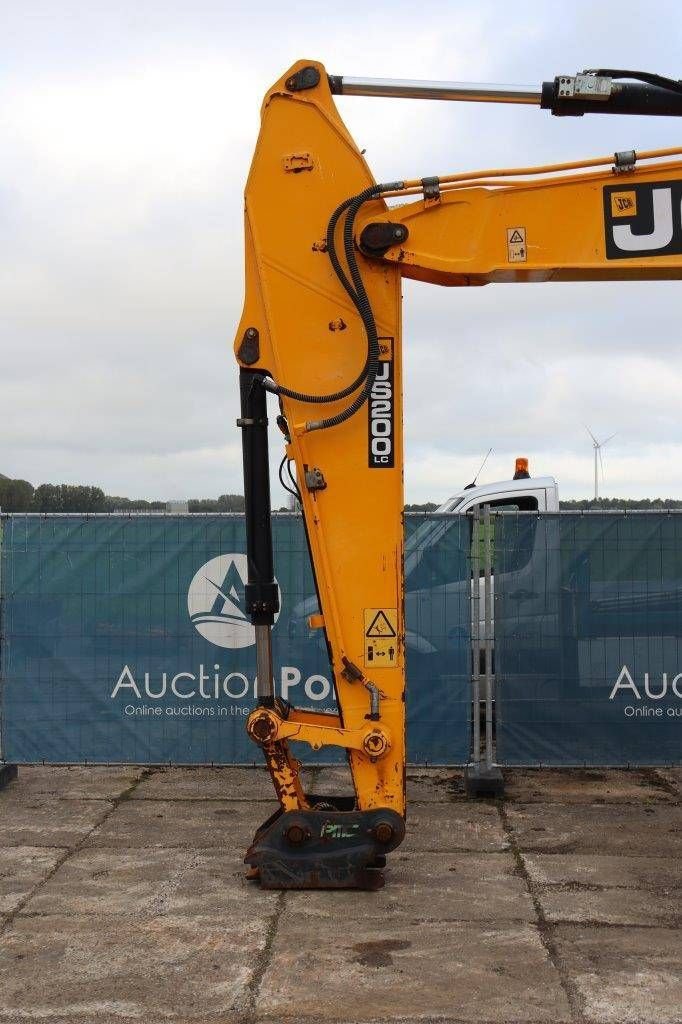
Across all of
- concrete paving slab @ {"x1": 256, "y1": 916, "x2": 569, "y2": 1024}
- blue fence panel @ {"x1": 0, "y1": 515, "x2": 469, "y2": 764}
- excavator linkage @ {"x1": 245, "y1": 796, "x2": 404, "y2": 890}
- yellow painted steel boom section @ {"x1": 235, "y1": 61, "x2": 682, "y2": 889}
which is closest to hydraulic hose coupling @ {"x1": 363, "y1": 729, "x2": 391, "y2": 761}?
yellow painted steel boom section @ {"x1": 235, "y1": 61, "x2": 682, "y2": 889}

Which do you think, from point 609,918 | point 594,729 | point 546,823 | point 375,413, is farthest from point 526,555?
point 609,918

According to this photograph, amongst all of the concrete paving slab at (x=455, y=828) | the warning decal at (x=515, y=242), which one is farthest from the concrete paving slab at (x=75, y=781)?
the warning decal at (x=515, y=242)

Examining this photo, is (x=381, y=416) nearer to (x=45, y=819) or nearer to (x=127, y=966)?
(x=127, y=966)

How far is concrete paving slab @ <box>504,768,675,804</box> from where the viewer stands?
8.69m

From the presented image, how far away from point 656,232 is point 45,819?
560 centimetres

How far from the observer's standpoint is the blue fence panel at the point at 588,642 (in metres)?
9.54

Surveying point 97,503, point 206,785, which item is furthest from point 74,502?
point 206,785

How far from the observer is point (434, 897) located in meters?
6.24

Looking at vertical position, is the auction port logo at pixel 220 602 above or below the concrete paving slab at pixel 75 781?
above

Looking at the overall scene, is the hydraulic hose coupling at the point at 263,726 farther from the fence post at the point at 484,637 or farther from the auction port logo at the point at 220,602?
the auction port logo at the point at 220,602

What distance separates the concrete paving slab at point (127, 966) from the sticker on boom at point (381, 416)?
8.45 ft

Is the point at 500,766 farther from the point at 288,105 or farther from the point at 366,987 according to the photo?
the point at 288,105

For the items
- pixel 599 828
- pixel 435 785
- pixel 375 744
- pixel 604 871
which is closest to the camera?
pixel 375 744

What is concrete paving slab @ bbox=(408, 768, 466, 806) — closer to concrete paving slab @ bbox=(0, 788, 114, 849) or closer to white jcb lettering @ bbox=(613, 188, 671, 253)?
concrete paving slab @ bbox=(0, 788, 114, 849)
